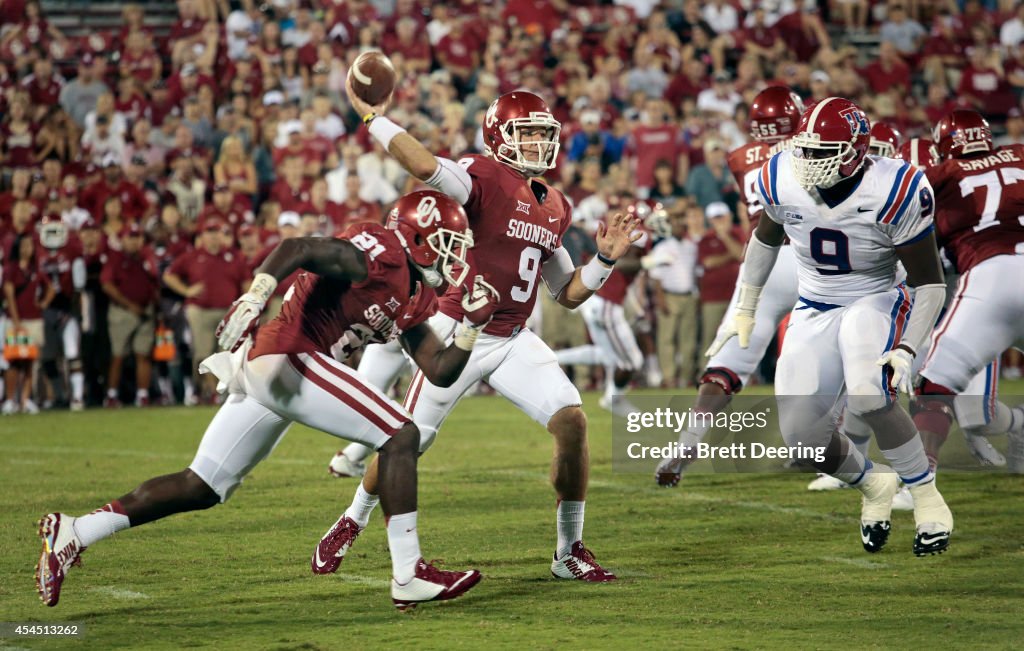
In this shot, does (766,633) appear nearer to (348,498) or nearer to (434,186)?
(434,186)

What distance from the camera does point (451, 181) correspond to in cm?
560

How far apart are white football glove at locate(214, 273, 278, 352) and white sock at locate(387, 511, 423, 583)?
91cm

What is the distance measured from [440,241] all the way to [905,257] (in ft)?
6.87

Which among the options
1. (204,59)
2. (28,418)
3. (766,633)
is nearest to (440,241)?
(766,633)

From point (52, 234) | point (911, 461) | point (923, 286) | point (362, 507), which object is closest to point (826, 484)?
point (911, 461)

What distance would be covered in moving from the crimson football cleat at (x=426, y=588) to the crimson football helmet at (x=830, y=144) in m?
2.26

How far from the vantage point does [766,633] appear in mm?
4480

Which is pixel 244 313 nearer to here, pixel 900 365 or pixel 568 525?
pixel 568 525

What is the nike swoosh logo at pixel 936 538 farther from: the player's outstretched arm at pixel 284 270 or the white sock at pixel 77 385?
the white sock at pixel 77 385

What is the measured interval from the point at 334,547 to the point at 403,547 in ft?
2.54

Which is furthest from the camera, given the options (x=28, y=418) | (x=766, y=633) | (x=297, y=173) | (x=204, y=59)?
(x=204, y=59)

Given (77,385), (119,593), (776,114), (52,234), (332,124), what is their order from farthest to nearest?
(332,124)
(77,385)
(52,234)
(776,114)
(119,593)

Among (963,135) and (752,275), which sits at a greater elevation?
(963,135)

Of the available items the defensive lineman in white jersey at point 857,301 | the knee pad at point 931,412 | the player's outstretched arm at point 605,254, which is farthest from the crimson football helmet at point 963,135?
the player's outstretched arm at point 605,254
